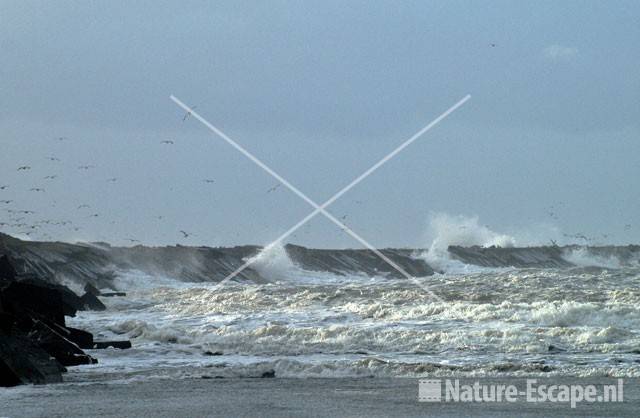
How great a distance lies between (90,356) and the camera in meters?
17.2

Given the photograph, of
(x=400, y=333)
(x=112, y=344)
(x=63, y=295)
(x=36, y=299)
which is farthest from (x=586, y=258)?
(x=36, y=299)

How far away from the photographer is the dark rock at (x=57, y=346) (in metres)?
16.2

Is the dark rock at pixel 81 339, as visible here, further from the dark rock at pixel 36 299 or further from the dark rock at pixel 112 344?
the dark rock at pixel 36 299

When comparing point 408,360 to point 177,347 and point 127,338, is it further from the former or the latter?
point 127,338

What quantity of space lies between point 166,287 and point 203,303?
34.6 feet

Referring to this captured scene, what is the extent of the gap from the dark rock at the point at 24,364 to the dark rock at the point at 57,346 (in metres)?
1.20

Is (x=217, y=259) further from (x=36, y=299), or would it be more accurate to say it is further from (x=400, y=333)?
(x=36, y=299)

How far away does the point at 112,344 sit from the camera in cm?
1953

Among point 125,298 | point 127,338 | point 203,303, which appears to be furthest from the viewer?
point 125,298

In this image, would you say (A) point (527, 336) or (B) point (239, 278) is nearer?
(A) point (527, 336)

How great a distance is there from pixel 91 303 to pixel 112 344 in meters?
11.4

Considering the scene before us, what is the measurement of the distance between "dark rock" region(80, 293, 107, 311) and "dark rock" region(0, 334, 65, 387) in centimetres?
1554

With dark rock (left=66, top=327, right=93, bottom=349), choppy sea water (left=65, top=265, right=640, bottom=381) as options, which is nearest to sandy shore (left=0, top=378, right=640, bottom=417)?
choppy sea water (left=65, top=265, right=640, bottom=381)

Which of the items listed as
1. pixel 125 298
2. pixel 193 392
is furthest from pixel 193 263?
pixel 193 392
